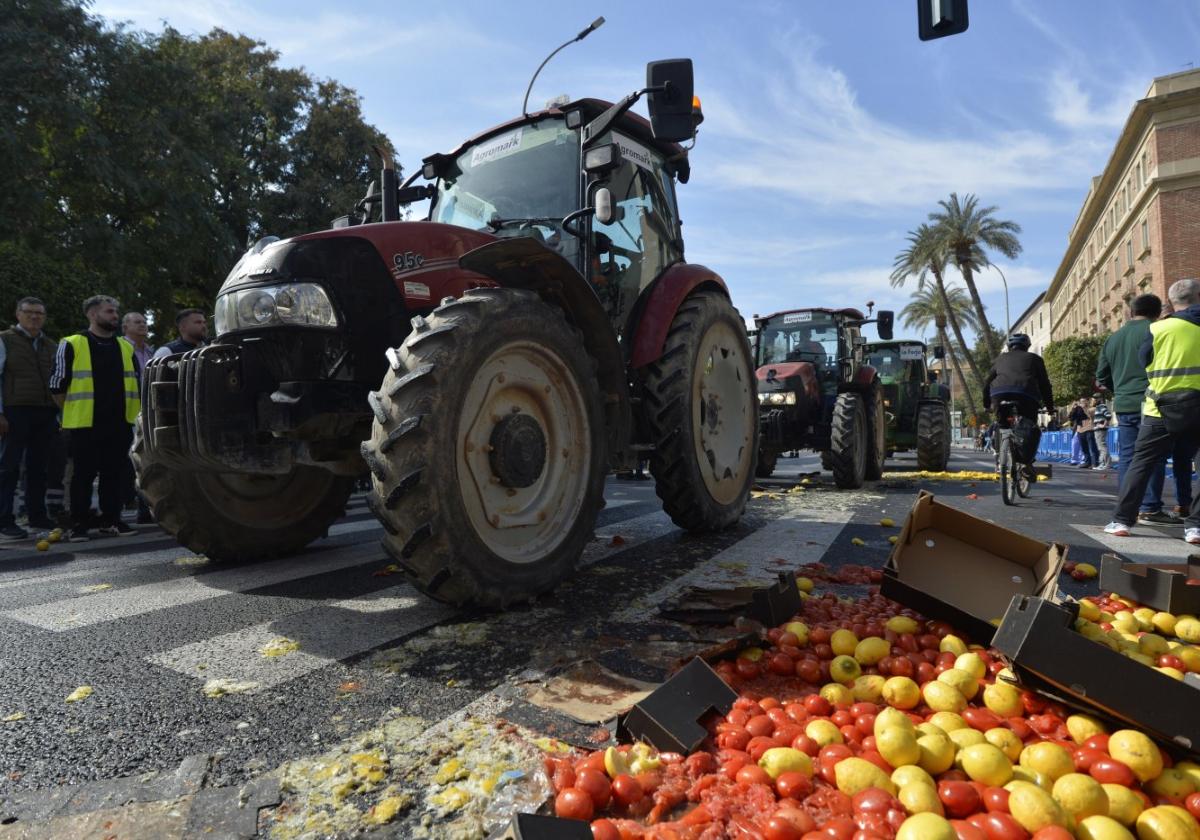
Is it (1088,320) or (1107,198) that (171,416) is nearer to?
(1107,198)

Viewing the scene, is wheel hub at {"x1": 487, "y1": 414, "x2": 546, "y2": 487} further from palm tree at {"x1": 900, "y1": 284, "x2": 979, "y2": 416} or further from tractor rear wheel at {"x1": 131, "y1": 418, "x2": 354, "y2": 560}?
palm tree at {"x1": 900, "y1": 284, "x2": 979, "y2": 416}

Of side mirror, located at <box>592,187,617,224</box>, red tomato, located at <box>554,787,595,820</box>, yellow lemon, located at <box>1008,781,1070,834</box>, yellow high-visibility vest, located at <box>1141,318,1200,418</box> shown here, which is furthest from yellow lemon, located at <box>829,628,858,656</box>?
yellow high-visibility vest, located at <box>1141,318,1200,418</box>

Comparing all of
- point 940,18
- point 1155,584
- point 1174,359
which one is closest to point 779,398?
point 940,18

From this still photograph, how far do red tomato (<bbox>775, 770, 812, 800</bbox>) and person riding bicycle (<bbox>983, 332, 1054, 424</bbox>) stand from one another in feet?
25.7

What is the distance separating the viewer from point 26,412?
645 cm

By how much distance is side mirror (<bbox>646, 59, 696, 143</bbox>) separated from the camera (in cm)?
345

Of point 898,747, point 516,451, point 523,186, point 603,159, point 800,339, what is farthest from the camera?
point 800,339

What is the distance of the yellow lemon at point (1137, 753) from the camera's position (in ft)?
5.40

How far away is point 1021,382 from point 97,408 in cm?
938

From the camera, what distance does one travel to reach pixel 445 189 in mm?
4820

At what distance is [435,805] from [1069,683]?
1597 millimetres

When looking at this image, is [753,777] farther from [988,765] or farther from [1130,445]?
[1130,445]

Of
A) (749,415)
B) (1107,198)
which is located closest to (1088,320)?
(1107,198)

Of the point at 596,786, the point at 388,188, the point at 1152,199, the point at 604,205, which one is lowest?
the point at 596,786
